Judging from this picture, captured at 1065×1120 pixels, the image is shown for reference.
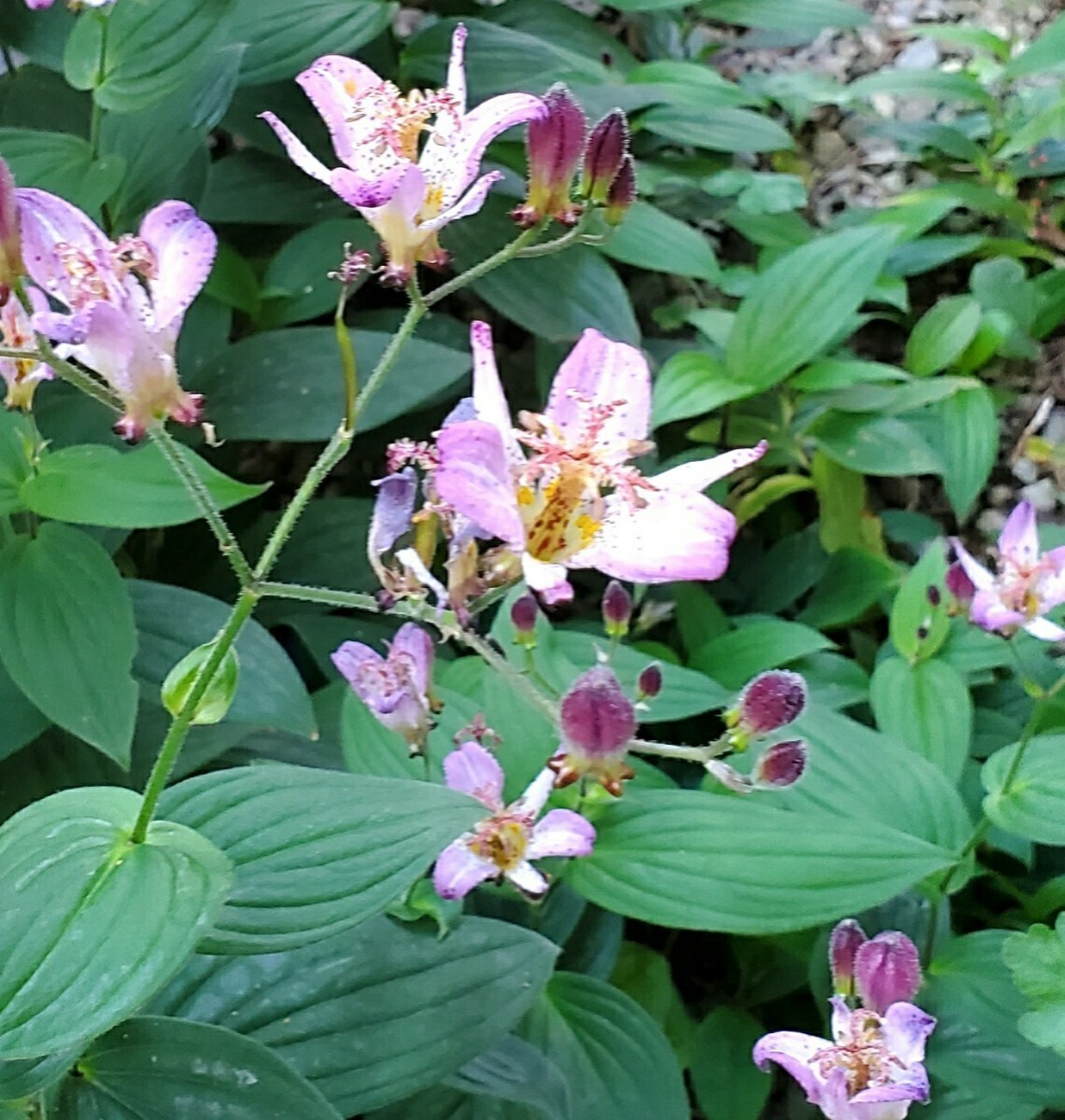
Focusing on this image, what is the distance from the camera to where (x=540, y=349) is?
124 centimetres

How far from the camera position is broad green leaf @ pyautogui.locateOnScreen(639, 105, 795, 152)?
4.39 ft

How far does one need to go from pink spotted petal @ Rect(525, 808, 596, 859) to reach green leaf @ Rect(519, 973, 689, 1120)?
15 cm

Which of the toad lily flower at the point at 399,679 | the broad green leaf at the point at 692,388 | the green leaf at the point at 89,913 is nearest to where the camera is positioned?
the green leaf at the point at 89,913

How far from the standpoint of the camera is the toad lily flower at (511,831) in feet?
2.18

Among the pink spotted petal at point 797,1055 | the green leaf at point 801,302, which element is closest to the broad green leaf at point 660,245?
the green leaf at point 801,302

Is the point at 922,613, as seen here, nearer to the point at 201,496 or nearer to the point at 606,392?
the point at 606,392

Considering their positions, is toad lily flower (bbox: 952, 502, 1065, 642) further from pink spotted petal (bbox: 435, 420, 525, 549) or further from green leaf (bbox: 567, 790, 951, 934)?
pink spotted petal (bbox: 435, 420, 525, 549)

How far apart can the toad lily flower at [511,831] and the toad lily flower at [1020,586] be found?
361 mm

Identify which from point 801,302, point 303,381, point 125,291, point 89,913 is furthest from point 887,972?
point 801,302

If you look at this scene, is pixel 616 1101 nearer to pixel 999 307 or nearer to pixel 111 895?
pixel 111 895

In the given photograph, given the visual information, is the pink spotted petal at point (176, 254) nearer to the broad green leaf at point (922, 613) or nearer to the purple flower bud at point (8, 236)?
the purple flower bud at point (8, 236)

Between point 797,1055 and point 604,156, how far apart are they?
46cm

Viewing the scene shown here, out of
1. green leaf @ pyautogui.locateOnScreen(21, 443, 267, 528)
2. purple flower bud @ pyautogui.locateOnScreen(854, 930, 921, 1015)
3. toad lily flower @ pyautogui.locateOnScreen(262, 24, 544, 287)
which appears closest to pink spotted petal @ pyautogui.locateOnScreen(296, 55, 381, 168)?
toad lily flower @ pyautogui.locateOnScreen(262, 24, 544, 287)

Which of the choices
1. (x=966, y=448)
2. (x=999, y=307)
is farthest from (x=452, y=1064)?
(x=999, y=307)
